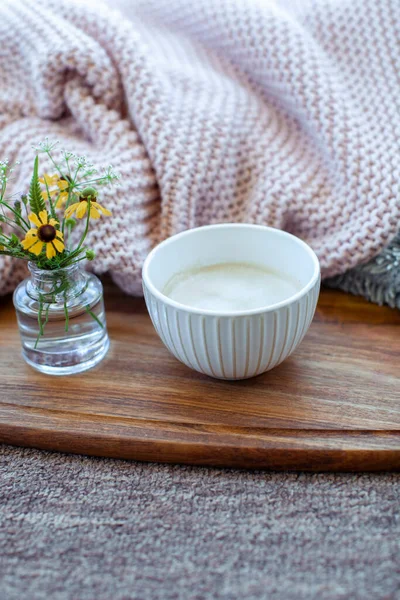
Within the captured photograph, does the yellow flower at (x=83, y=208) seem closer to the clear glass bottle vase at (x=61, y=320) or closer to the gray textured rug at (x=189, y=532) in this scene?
the clear glass bottle vase at (x=61, y=320)

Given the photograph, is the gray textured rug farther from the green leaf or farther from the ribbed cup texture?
the green leaf

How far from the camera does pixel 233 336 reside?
0.54 meters

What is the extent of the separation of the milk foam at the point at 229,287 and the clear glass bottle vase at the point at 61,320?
81mm

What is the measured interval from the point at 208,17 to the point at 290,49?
13cm

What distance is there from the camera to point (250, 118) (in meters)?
0.74

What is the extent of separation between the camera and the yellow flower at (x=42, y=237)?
0.54 meters

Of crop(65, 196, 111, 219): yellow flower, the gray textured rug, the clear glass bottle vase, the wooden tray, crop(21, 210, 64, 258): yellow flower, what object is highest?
crop(65, 196, 111, 219): yellow flower

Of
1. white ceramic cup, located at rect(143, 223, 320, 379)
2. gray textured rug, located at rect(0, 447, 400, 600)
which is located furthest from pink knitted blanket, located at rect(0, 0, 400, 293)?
gray textured rug, located at rect(0, 447, 400, 600)

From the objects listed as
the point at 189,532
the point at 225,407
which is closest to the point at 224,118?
the point at 225,407

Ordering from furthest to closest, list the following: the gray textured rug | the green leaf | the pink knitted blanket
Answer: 1. the pink knitted blanket
2. the green leaf
3. the gray textured rug

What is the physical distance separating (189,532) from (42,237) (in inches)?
10.7

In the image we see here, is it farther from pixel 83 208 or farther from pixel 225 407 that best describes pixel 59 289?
pixel 225 407

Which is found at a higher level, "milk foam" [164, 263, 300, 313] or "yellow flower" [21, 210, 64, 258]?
"yellow flower" [21, 210, 64, 258]

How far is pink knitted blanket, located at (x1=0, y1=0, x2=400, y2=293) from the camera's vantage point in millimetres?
689
